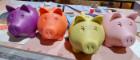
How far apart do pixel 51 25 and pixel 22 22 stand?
79 millimetres

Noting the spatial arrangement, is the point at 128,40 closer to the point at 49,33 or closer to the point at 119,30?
the point at 119,30

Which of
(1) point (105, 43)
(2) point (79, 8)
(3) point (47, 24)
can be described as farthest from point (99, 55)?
(2) point (79, 8)

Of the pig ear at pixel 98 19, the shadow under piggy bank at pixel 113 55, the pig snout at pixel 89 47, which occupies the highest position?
the pig ear at pixel 98 19

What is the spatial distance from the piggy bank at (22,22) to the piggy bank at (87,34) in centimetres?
12

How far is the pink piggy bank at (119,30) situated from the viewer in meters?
0.45

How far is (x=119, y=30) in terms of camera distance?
0.46m

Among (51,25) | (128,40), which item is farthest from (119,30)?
(51,25)

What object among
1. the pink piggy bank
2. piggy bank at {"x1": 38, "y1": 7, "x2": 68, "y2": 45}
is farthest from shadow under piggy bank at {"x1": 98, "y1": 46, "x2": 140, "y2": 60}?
piggy bank at {"x1": 38, "y1": 7, "x2": 68, "y2": 45}

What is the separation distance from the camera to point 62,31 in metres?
0.51

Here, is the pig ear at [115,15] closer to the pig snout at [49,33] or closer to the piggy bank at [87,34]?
the piggy bank at [87,34]

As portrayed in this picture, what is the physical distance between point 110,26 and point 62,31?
0.13 metres

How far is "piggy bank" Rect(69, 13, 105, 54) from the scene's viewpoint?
41cm

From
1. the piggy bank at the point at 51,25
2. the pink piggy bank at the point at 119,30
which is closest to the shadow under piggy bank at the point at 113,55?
the pink piggy bank at the point at 119,30

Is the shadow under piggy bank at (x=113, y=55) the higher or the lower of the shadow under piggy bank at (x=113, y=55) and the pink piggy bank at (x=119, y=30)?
the lower
